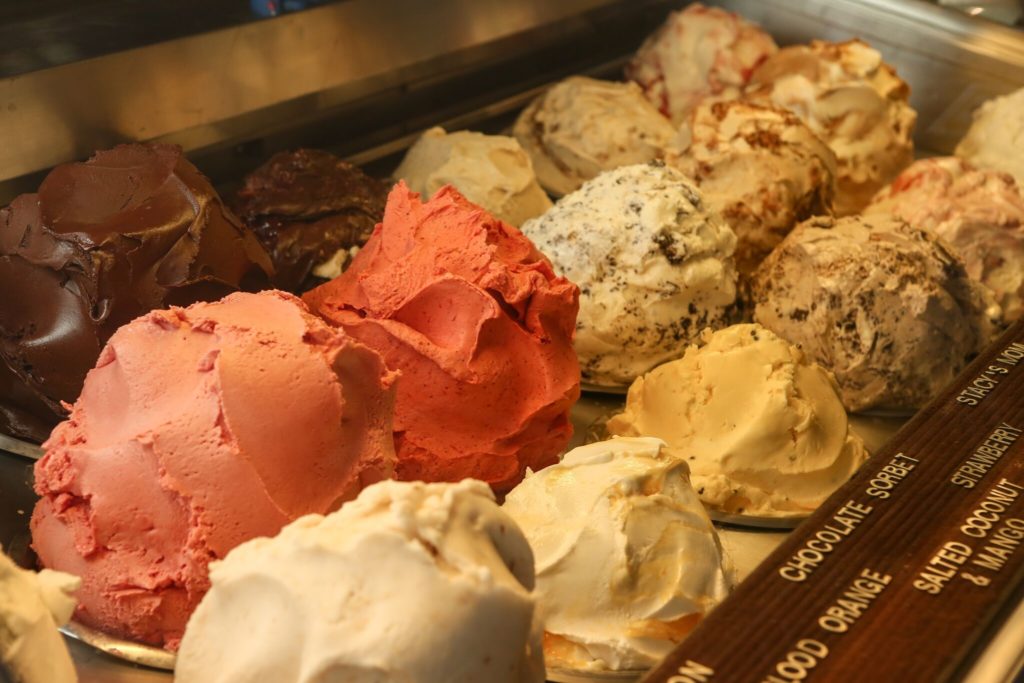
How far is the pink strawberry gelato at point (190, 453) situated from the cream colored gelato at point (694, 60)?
166 centimetres

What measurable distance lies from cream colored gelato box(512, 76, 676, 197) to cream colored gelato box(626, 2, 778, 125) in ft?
0.70

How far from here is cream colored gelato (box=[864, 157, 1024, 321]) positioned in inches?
84.2

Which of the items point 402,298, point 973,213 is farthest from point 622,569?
point 973,213

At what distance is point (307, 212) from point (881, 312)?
Answer: 0.93 meters

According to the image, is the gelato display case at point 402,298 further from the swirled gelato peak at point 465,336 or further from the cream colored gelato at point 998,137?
the cream colored gelato at point 998,137

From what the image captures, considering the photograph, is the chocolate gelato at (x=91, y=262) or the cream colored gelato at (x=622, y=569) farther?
the chocolate gelato at (x=91, y=262)

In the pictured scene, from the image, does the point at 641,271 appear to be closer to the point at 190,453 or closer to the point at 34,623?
the point at 190,453

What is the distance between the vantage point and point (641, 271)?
1853mm

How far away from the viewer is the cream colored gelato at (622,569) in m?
1.24

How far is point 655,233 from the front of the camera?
1851mm

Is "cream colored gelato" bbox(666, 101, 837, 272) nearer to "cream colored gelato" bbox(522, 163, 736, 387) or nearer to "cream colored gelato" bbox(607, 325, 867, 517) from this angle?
"cream colored gelato" bbox(522, 163, 736, 387)

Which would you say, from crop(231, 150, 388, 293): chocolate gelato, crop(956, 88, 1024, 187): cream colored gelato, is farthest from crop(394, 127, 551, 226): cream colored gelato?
crop(956, 88, 1024, 187): cream colored gelato

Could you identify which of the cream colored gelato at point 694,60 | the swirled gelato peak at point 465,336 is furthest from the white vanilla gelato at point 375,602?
the cream colored gelato at point 694,60

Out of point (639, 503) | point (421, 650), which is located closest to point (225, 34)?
point (639, 503)
